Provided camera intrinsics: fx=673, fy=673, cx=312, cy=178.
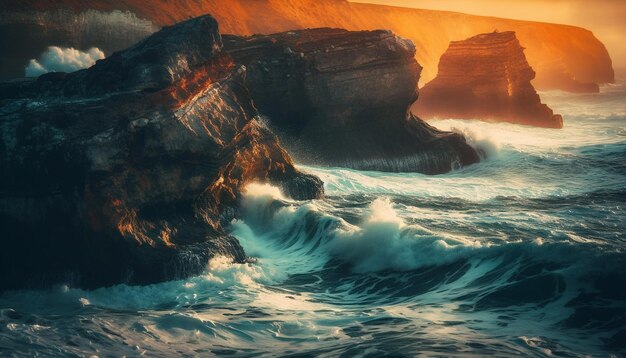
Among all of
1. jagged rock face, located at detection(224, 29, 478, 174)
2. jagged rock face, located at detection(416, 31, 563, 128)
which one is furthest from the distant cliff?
jagged rock face, located at detection(416, 31, 563, 128)

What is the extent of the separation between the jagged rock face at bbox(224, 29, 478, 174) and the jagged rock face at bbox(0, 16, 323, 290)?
7.83 m

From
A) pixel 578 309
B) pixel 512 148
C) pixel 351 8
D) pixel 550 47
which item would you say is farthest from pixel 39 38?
pixel 550 47

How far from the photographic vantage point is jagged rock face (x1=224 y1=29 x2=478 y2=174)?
942 inches

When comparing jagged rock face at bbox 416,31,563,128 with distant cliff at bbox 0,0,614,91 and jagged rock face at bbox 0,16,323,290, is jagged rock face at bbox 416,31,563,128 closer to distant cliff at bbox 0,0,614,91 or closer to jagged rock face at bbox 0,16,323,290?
distant cliff at bbox 0,0,614,91

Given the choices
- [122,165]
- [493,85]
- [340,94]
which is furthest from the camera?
[493,85]

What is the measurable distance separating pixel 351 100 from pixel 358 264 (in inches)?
446

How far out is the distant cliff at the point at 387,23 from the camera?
5005cm

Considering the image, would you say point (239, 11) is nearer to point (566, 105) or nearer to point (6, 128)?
point (566, 105)

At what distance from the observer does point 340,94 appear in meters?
24.1

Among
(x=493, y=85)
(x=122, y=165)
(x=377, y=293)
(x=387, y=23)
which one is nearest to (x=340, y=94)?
(x=122, y=165)

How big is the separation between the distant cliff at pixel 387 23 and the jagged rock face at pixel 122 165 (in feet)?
102

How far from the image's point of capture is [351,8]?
340ft

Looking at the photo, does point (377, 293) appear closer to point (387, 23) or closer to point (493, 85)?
point (493, 85)

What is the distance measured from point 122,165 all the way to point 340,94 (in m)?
12.4
